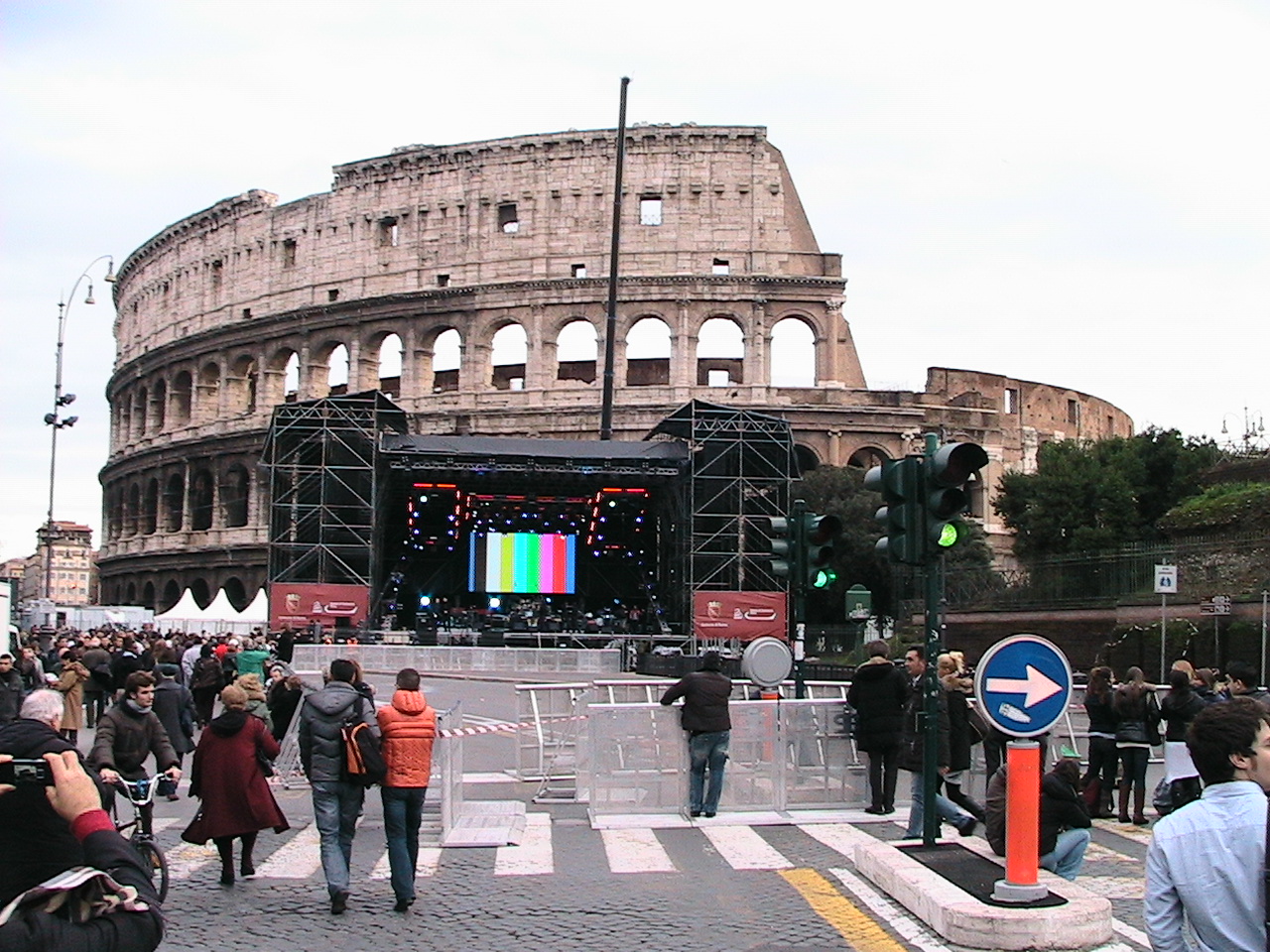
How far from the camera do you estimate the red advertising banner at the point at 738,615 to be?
39969mm

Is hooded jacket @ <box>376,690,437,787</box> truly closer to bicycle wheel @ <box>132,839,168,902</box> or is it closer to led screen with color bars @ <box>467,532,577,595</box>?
bicycle wheel @ <box>132,839,168,902</box>

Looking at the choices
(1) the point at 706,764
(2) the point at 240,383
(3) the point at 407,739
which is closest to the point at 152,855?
(3) the point at 407,739

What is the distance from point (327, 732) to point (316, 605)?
32.9 metres

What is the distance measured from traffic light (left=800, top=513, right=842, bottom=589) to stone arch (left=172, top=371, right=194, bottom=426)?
54323 millimetres

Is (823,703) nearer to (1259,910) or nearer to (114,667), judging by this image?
(1259,910)

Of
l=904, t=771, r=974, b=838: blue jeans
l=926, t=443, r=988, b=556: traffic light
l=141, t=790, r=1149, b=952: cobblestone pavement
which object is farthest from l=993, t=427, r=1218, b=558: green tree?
l=926, t=443, r=988, b=556: traffic light

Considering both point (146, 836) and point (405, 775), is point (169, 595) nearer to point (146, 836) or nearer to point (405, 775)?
point (405, 775)

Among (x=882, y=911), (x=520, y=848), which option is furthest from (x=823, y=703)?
(x=882, y=911)

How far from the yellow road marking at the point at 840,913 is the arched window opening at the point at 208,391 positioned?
57.0 metres

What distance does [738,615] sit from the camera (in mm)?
40156

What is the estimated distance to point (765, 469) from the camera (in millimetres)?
42000

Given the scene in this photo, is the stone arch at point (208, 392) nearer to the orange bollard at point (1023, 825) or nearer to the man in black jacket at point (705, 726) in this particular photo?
the man in black jacket at point (705, 726)

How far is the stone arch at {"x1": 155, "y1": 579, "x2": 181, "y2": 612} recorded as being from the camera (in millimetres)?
62250

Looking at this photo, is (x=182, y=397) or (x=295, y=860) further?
(x=182, y=397)
